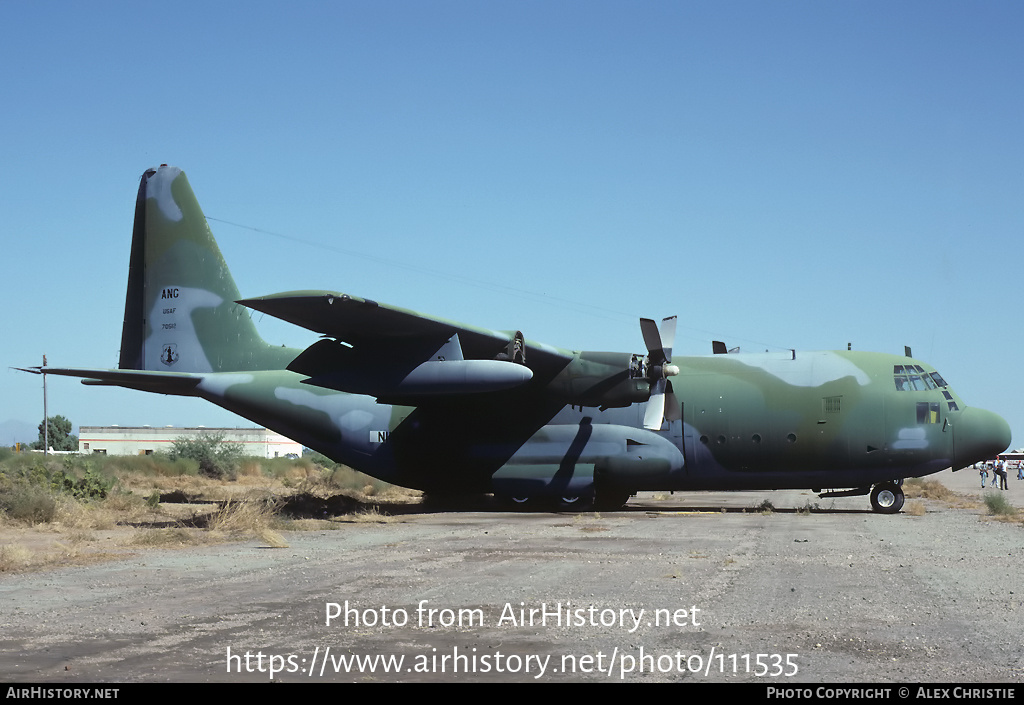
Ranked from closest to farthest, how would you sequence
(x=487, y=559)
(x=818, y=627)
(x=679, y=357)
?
(x=818, y=627), (x=487, y=559), (x=679, y=357)

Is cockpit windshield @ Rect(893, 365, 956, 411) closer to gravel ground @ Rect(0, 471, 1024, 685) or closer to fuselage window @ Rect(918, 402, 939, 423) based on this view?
fuselage window @ Rect(918, 402, 939, 423)

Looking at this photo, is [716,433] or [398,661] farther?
[716,433]

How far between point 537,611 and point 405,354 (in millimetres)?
12499

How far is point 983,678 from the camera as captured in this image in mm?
6684

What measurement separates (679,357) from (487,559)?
12297 millimetres

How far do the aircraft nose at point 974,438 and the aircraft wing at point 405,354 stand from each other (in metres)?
10.3

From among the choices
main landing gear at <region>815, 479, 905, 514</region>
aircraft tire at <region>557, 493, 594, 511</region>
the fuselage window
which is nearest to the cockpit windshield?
the fuselage window

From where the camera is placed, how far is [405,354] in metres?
21.6

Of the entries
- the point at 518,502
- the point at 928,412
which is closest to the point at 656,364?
the point at 518,502

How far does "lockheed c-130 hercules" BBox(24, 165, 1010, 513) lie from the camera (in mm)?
21875

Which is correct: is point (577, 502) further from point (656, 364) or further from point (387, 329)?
point (387, 329)

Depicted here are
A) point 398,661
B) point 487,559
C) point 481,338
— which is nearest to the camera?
point 398,661
